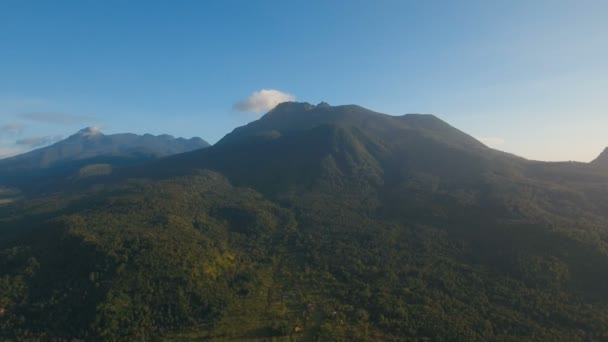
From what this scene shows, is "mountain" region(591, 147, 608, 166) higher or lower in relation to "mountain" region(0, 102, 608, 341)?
higher

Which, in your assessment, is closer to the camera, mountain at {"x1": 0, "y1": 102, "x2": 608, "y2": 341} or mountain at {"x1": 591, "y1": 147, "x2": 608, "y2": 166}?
mountain at {"x1": 0, "y1": 102, "x2": 608, "y2": 341}

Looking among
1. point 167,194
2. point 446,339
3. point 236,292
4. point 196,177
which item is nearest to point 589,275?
point 446,339

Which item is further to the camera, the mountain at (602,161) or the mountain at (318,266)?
the mountain at (602,161)

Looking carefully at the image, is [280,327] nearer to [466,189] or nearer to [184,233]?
[184,233]

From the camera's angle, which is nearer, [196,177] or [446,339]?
[446,339]

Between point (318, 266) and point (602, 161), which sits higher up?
point (602, 161)

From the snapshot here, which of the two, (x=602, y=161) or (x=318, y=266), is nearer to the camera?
(x=318, y=266)

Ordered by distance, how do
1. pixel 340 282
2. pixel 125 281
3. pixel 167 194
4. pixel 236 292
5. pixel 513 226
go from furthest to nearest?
pixel 167 194 < pixel 513 226 < pixel 340 282 < pixel 236 292 < pixel 125 281

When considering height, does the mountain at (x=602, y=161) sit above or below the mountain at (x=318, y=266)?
above
